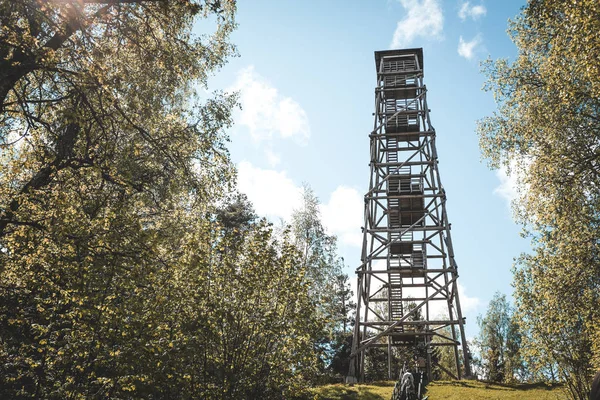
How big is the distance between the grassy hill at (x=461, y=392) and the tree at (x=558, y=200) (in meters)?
1.98

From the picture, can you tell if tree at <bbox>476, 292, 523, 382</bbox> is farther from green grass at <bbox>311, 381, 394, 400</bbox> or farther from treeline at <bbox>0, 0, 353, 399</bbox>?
treeline at <bbox>0, 0, 353, 399</bbox>

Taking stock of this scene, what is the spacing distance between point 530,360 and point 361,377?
23.8 ft

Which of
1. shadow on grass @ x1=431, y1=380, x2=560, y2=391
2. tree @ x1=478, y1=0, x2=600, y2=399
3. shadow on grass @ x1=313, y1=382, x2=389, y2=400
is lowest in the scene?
shadow on grass @ x1=313, y1=382, x2=389, y2=400

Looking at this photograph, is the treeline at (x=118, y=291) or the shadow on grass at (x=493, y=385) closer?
the treeline at (x=118, y=291)

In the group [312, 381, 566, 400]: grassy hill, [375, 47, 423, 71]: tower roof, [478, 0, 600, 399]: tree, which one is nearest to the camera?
[478, 0, 600, 399]: tree

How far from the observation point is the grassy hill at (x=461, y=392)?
12727 millimetres

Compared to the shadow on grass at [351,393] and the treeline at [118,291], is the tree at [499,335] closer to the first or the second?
the shadow on grass at [351,393]

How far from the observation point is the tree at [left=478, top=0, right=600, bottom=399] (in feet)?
34.3

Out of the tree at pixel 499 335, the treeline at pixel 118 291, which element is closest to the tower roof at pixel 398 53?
the treeline at pixel 118 291

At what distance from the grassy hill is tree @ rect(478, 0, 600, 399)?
6.51 ft

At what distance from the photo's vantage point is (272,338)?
23.5ft

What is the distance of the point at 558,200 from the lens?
1223 centimetres

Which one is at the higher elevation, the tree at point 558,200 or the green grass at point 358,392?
the tree at point 558,200

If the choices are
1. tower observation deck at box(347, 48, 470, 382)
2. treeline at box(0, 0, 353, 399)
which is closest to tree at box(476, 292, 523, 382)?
tower observation deck at box(347, 48, 470, 382)
